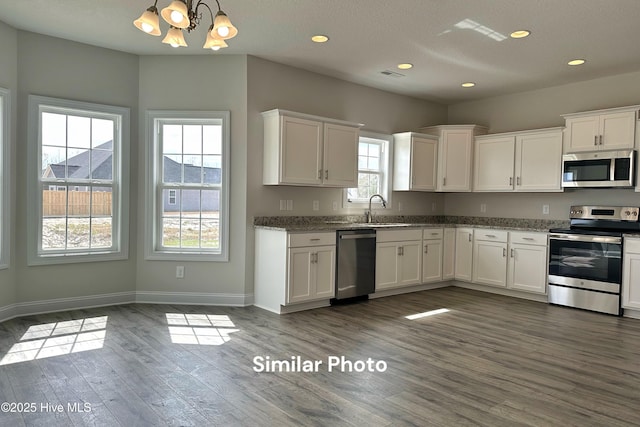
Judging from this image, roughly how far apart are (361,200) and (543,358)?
3.14 meters

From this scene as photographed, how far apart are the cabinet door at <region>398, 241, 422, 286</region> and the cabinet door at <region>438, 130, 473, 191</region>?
1.17m

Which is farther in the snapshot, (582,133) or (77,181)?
(582,133)

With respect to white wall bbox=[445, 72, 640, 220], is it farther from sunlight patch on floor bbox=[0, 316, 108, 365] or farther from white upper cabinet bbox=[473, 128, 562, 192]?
sunlight patch on floor bbox=[0, 316, 108, 365]

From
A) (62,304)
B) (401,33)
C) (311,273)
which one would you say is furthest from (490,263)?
(62,304)

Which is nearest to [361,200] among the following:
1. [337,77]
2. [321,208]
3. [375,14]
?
[321,208]

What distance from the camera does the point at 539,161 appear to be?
569 centimetres

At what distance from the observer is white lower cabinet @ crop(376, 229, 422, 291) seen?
538 cm

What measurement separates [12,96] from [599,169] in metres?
6.10

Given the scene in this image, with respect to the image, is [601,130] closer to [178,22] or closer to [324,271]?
[324,271]

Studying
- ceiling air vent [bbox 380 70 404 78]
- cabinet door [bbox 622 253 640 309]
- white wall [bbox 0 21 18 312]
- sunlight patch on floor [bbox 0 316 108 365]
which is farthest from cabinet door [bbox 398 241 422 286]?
white wall [bbox 0 21 18 312]

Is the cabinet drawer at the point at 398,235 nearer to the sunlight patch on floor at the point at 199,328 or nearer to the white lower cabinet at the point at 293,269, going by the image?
the white lower cabinet at the point at 293,269

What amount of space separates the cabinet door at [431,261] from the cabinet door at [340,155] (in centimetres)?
136

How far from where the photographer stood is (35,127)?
14.2 ft

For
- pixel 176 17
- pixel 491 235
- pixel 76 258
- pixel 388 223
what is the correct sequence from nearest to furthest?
pixel 176 17
pixel 76 258
pixel 491 235
pixel 388 223
